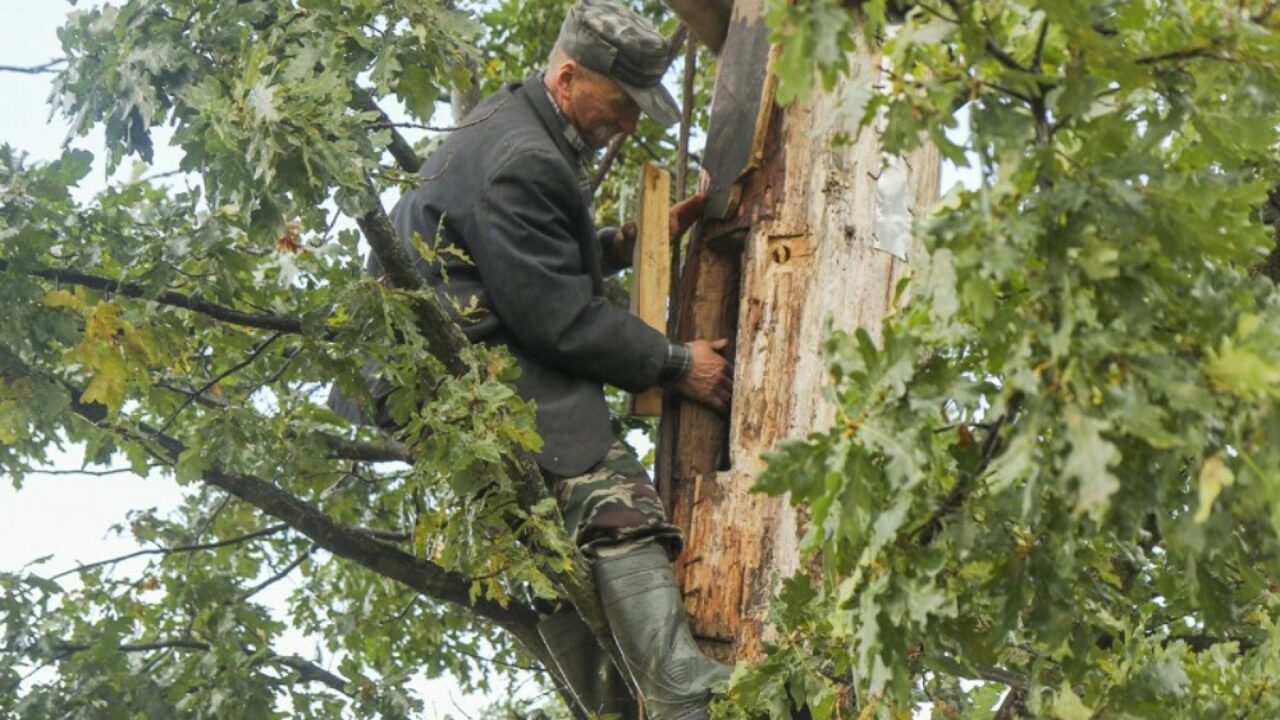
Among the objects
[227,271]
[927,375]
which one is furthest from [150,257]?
[927,375]

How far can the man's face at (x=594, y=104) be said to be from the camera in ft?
18.0

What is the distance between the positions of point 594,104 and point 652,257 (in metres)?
0.46

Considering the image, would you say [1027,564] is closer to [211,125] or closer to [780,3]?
[780,3]

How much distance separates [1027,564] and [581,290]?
1861mm

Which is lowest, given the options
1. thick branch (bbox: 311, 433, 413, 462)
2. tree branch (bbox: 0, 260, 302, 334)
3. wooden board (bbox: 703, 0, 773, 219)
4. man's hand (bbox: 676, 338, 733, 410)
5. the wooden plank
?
thick branch (bbox: 311, 433, 413, 462)

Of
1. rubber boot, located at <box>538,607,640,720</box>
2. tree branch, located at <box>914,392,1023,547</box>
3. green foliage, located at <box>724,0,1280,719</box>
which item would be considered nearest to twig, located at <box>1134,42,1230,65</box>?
green foliage, located at <box>724,0,1280,719</box>

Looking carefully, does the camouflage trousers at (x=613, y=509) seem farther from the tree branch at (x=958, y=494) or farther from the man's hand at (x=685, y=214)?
the tree branch at (x=958, y=494)

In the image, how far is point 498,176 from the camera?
5121 mm

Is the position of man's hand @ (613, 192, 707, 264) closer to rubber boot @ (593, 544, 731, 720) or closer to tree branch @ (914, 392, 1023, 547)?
rubber boot @ (593, 544, 731, 720)

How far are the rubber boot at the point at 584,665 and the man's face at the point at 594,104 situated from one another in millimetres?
1338

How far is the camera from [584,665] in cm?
531

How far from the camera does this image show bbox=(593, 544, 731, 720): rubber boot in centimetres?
471

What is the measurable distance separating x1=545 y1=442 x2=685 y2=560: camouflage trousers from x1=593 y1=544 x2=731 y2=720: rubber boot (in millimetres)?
45

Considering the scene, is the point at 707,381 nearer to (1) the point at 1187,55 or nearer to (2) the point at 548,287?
(2) the point at 548,287
